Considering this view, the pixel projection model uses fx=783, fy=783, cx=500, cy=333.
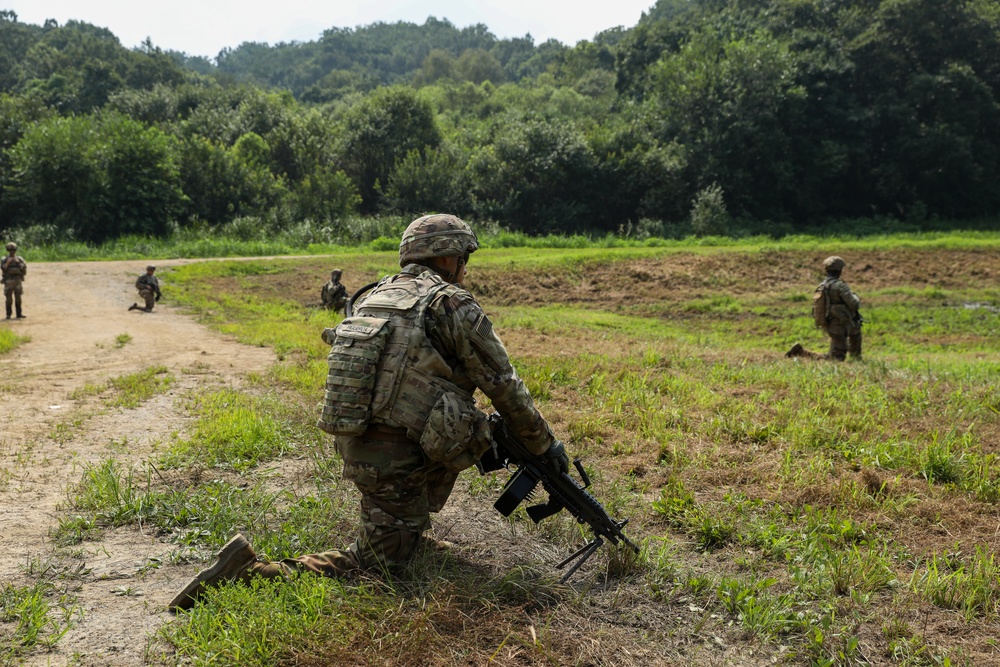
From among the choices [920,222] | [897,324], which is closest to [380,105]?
[920,222]

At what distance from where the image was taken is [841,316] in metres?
11.0

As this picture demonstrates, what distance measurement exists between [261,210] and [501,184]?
424 inches

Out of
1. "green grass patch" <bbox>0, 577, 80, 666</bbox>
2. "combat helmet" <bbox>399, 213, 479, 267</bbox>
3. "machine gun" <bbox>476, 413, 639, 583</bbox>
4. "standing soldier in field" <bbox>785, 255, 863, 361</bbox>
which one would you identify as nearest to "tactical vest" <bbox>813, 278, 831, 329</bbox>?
"standing soldier in field" <bbox>785, 255, 863, 361</bbox>

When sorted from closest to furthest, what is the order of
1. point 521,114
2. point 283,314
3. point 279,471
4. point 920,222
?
point 279,471 < point 283,314 < point 920,222 < point 521,114

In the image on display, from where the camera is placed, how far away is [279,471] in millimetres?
5465

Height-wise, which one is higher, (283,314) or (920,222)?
(920,222)

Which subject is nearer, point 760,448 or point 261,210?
point 760,448

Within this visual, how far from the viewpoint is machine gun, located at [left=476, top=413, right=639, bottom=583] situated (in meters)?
3.79

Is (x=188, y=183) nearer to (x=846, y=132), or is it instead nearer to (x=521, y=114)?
(x=521, y=114)

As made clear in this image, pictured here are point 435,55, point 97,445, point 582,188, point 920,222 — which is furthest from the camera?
point 435,55

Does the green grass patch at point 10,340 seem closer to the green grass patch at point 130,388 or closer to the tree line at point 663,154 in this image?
the green grass patch at point 130,388

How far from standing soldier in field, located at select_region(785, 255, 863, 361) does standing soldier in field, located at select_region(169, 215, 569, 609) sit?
8.57 metres

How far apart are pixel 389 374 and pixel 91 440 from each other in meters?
3.89

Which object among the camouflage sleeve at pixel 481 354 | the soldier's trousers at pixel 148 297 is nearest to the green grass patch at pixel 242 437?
the camouflage sleeve at pixel 481 354
